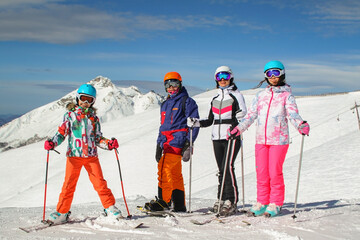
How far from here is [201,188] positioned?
1600 cm

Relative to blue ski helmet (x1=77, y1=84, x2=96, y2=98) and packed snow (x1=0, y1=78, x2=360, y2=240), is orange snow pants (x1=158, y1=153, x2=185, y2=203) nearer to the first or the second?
packed snow (x1=0, y1=78, x2=360, y2=240)

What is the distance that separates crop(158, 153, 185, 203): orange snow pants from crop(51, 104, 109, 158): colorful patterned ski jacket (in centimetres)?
125

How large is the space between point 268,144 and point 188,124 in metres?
1.48

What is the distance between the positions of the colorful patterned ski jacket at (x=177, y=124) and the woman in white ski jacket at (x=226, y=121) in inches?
8.6

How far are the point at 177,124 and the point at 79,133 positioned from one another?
1.84 meters

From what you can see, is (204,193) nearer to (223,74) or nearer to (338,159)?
(338,159)

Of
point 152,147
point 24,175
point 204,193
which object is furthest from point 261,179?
point 24,175

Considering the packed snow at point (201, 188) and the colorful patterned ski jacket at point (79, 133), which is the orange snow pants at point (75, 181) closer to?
the colorful patterned ski jacket at point (79, 133)

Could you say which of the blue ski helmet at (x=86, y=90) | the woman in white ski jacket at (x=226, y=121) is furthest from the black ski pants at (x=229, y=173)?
the blue ski helmet at (x=86, y=90)

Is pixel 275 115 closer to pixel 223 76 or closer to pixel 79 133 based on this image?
pixel 223 76

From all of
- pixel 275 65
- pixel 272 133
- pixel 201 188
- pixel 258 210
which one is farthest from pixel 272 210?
pixel 201 188

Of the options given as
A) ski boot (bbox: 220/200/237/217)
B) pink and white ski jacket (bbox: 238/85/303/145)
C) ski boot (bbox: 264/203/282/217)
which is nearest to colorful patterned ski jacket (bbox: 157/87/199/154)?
pink and white ski jacket (bbox: 238/85/303/145)

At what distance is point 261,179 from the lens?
19.4 feet

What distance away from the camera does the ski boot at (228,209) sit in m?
6.13
